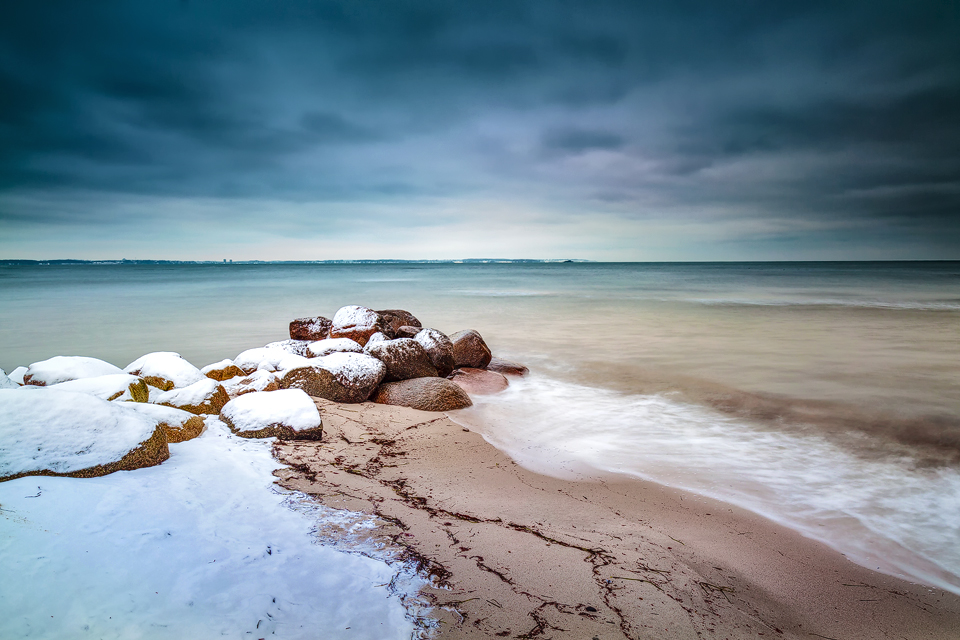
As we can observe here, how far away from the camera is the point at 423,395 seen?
5.73m

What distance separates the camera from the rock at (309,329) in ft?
29.3

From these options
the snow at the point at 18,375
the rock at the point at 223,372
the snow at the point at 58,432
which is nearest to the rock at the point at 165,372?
the rock at the point at 223,372

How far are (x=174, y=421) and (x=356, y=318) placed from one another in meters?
4.46

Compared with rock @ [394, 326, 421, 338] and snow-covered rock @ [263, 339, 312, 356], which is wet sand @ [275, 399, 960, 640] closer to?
snow-covered rock @ [263, 339, 312, 356]

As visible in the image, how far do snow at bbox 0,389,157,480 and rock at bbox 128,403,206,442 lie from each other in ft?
1.88

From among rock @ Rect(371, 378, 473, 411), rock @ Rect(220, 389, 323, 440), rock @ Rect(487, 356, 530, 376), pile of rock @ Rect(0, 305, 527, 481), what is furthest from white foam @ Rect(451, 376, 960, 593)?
rock @ Rect(220, 389, 323, 440)

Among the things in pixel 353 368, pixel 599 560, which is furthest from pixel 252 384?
pixel 599 560

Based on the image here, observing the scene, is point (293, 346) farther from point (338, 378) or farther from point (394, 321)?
point (338, 378)

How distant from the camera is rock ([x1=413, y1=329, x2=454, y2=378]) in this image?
7090 millimetres

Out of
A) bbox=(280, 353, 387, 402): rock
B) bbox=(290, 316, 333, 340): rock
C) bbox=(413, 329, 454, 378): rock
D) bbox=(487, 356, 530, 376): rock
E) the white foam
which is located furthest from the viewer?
bbox=(290, 316, 333, 340): rock

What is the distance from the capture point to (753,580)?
2629 millimetres

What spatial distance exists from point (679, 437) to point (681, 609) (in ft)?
10.9

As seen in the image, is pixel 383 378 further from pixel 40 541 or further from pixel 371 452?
pixel 40 541

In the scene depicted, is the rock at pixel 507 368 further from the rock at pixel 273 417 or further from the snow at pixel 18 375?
the snow at pixel 18 375
